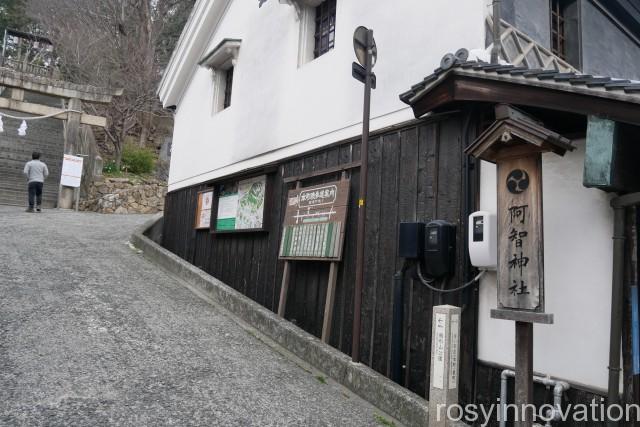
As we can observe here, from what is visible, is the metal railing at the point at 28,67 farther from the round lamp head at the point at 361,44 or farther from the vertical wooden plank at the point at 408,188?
the vertical wooden plank at the point at 408,188

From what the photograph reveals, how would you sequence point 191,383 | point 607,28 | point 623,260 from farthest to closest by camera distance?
point 607,28 → point 191,383 → point 623,260

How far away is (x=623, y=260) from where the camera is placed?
3520mm

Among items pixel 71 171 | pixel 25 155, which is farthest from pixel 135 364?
pixel 25 155

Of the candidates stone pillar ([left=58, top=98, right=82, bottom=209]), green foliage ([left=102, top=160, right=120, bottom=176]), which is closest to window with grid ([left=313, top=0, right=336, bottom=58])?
stone pillar ([left=58, top=98, right=82, bottom=209])

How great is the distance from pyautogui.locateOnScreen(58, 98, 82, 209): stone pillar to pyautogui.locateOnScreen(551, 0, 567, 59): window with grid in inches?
723

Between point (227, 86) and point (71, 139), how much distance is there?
11.4 metres

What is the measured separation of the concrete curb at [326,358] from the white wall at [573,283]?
96 cm

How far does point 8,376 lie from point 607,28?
10116 mm

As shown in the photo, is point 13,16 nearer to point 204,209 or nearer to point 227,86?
point 227,86

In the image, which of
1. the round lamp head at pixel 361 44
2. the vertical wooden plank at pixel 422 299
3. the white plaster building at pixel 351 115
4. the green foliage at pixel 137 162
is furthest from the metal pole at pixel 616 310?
the green foliage at pixel 137 162

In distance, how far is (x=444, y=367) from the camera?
3867 mm

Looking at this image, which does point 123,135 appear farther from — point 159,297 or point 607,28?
point 607,28

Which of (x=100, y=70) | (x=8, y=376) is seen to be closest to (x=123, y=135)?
(x=100, y=70)

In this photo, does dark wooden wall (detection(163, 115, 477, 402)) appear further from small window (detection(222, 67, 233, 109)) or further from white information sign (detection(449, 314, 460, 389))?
small window (detection(222, 67, 233, 109))
